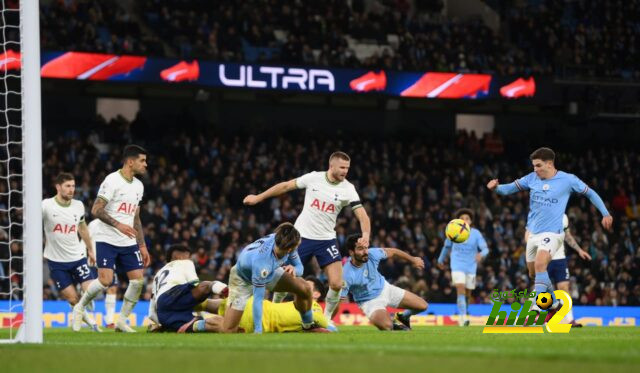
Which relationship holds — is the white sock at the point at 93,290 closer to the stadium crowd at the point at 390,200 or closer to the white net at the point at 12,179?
the white net at the point at 12,179

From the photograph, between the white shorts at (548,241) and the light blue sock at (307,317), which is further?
the white shorts at (548,241)

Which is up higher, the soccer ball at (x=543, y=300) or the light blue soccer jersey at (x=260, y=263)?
the light blue soccer jersey at (x=260, y=263)

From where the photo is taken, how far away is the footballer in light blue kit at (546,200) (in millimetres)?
14688

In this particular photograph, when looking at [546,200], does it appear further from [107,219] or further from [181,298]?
[107,219]

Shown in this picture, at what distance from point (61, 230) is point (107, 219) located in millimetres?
2186

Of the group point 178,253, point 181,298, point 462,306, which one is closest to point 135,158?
point 178,253

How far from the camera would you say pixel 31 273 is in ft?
35.1

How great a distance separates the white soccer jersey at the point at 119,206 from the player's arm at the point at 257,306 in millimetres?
2565

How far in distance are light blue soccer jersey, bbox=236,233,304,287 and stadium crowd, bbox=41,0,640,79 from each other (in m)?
17.1

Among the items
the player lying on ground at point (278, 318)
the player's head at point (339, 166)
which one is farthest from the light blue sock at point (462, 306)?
the player lying on ground at point (278, 318)

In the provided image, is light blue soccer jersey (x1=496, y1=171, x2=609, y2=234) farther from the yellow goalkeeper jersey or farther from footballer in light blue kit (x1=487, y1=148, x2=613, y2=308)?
the yellow goalkeeper jersey

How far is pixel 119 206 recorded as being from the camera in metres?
14.3

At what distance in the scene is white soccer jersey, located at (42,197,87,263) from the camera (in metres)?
15.6

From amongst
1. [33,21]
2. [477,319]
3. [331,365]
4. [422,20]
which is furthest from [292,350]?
[422,20]
